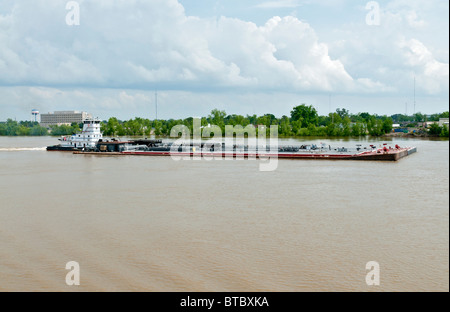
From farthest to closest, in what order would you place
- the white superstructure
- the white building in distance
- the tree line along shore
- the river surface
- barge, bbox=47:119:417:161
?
1. the white building in distance
2. the tree line along shore
3. the white superstructure
4. barge, bbox=47:119:417:161
5. the river surface

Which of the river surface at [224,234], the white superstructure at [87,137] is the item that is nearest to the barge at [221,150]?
the white superstructure at [87,137]

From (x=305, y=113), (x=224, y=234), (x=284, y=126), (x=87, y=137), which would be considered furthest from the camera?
(x=305, y=113)

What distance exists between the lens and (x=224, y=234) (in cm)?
934

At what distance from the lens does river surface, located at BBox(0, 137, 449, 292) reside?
700cm

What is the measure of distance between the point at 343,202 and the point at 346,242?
4074 mm

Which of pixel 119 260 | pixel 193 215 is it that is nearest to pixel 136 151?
pixel 193 215

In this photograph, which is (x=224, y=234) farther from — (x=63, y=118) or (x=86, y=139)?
(x=63, y=118)

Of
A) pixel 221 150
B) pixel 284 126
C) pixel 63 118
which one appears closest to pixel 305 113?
pixel 284 126

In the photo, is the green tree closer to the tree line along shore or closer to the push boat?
the tree line along shore

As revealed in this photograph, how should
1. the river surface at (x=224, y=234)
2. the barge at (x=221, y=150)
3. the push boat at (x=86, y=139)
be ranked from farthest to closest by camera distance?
1. the push boat at (x=86, y=139)
2. the barge at (x=221, y=150)
3. the river surface at (x=224, y=234)

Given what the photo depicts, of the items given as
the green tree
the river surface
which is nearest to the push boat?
the river surface

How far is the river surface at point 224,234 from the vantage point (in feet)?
23.0

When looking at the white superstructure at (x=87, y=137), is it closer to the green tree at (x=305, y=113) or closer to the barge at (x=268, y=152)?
the barge at (x=268, y=152)

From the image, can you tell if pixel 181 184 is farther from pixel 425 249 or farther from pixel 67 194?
pixel 425 249
